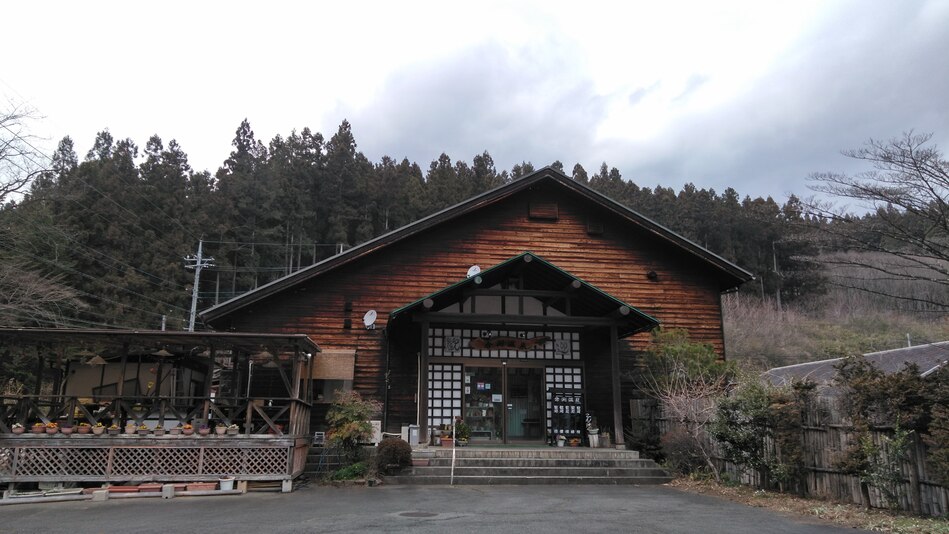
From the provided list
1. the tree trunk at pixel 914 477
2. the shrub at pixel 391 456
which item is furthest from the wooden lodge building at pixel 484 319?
the tree trunk at pixel 914 477

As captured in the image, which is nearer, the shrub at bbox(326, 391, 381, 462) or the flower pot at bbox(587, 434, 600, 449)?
the shrub at bbox(326, 391, 381, 462)

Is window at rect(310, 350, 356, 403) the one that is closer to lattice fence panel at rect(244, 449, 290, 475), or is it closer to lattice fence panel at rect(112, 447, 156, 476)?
lattice fence panel at rect(244, 449, 290, 475)

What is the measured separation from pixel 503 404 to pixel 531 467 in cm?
280

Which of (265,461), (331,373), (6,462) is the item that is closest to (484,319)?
(331,373)

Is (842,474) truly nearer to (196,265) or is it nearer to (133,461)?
(133,461)

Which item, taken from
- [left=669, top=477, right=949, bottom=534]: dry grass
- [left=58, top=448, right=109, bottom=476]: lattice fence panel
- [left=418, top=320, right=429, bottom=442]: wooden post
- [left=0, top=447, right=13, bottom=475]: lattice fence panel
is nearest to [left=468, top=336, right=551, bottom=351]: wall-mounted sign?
[left=418, top=320, right=429, bottom=442]: wooden post

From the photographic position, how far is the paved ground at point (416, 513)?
8.19 m

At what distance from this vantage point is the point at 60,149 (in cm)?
3928

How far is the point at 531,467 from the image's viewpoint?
13.4 metres

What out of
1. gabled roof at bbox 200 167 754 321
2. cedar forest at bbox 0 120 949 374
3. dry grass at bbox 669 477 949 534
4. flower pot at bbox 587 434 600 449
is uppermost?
cedar forest at bbox 0 120 949 374

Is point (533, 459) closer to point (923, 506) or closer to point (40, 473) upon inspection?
point (923, 506)

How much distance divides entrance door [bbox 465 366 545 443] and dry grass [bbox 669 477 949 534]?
4.73 metres

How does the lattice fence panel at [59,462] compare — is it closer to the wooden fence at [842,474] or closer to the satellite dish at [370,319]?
the satellite dish at [370,319]

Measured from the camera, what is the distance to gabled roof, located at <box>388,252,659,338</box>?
564 inches
